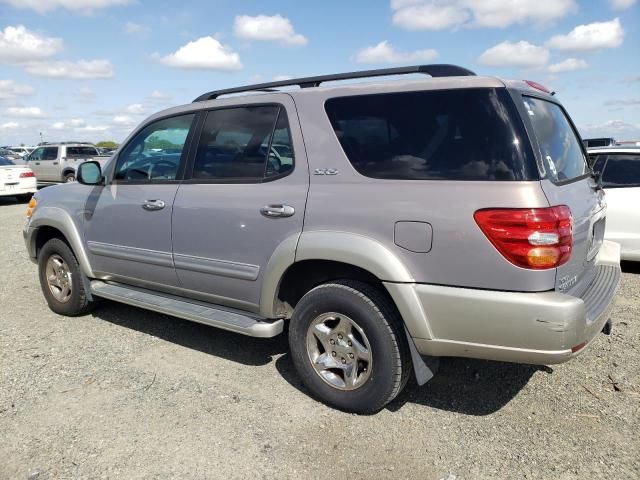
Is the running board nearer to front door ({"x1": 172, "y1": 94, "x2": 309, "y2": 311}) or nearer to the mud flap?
front door ({"x1": 172, "y1": 94, "x2": 309, "y2": 311})

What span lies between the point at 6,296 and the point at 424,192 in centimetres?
506

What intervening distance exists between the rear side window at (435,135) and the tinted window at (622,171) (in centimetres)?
438

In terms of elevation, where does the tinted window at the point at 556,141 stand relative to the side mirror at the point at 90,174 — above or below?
above

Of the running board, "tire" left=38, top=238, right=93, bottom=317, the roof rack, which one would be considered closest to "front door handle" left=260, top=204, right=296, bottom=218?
the running board

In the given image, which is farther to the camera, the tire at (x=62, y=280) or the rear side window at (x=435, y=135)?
the tire at (x=62, y=280)

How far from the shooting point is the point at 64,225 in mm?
4750

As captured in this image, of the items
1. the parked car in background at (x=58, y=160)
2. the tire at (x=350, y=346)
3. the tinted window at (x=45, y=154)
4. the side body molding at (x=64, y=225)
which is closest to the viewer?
the tire at (x=350, y=346)

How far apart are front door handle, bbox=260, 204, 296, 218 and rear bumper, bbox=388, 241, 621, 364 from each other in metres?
0.81

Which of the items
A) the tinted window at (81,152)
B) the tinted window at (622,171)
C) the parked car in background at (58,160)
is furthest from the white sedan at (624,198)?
the tinted window at (81,152)

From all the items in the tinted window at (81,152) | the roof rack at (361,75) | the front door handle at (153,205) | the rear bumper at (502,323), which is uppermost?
the roof rack at (361,75)

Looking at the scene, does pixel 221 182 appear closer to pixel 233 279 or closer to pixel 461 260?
pixel 233 279

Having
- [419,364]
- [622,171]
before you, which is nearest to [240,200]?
[419,364]

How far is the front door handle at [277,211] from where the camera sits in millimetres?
3248

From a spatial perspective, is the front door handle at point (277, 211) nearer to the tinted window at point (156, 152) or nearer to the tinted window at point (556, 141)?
the tinted window at point (156, 152)
